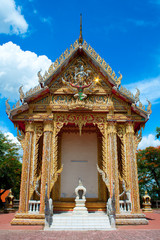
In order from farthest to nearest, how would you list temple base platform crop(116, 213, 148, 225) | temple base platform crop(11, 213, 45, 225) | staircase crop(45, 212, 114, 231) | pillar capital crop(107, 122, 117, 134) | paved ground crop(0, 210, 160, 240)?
pillar capital crop(107, 122, 117, 134)
temple base platform crop(116, 213, 148, 225)
temple base platform crop(11, 213, 45, 225)
staircase crop(45, 212, 114, 231)
paved ground crop(0, 210, 160, 240)

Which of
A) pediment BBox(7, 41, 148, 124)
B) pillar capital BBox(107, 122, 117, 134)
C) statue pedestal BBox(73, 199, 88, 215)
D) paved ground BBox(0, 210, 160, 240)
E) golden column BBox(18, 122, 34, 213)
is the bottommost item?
paved ground BBox(0, 210, 160, 240)

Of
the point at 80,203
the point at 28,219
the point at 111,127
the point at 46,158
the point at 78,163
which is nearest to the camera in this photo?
the point at 28,219

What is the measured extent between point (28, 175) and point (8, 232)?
97.6 inches

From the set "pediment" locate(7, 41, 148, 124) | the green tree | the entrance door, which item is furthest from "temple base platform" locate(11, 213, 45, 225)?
the green tree

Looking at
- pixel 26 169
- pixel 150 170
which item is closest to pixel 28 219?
pixel 26 169

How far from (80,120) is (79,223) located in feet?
14.3

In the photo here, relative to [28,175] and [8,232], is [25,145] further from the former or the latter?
[8,232]

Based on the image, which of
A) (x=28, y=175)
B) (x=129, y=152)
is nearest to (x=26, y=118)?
(x=28, y=175)

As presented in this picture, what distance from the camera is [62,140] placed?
12.1m

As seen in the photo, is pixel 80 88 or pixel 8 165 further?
pixel 8 165

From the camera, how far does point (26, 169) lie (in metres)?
9.20

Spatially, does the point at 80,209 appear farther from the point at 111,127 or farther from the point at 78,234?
the point at 111,127

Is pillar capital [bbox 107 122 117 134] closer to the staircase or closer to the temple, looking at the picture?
the temple

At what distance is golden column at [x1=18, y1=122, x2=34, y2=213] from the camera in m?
8.81
